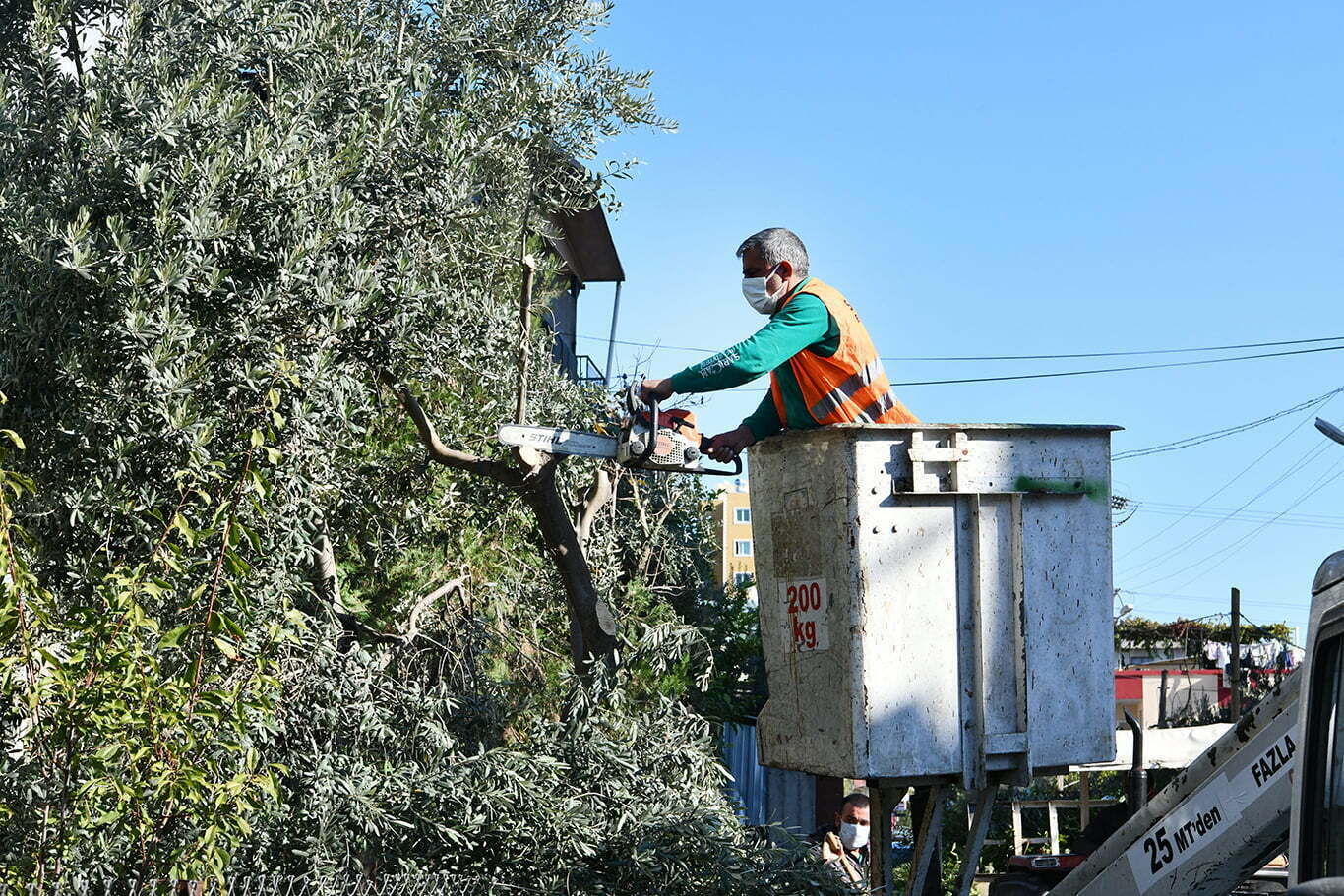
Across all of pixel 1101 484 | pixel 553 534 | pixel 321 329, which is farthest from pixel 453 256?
pixel 1101 484

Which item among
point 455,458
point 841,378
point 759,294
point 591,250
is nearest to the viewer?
point 841,378

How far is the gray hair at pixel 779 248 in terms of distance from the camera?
17.6 feet

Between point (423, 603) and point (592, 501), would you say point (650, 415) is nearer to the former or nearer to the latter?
point (592, 501)

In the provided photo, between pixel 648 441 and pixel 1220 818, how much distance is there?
94.4 inches

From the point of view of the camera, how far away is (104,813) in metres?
4.64

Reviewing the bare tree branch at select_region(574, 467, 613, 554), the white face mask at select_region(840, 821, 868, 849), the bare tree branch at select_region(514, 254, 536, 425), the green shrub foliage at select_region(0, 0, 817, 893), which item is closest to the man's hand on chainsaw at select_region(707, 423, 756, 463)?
the green shrub foliage at select_region(0, 0, 817, 893)

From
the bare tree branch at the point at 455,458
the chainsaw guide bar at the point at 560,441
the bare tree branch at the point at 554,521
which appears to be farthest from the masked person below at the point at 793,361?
the bare tree branch at the point at 455,458

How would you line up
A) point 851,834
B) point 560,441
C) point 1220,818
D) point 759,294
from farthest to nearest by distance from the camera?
point 851,834, point 560,441, point 759,294, point 1220,818

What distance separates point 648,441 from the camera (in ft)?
17.2

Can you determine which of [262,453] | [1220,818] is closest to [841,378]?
[1220,818]

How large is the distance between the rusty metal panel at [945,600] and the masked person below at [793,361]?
0.24 meters

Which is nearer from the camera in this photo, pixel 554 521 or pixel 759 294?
pixel 759 294

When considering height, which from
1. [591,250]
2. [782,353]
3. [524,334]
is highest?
[591,250]

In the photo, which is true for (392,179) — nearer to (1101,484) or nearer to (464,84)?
(464,84)
